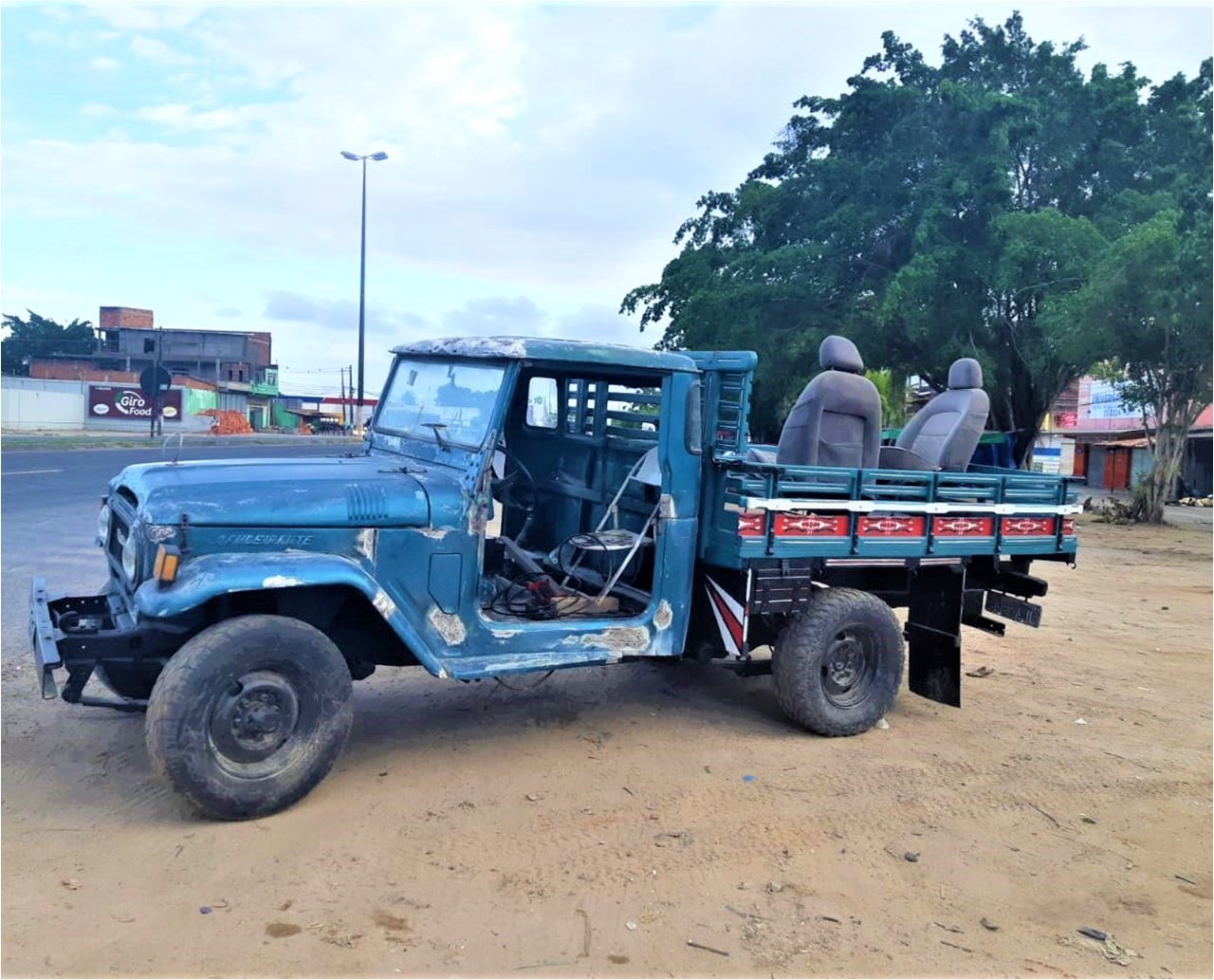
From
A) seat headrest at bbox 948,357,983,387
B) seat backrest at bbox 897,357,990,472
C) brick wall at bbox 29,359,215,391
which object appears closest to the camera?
seat backrest at bbox 897,357,990,472

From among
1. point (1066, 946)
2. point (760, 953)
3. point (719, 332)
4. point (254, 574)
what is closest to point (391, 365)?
point (254, 574)

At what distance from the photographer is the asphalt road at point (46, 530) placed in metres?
8.09

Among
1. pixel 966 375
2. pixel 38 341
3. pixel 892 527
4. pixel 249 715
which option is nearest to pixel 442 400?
pixel 249 715

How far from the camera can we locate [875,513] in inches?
223

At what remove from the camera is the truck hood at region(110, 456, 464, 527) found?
13.9 ft

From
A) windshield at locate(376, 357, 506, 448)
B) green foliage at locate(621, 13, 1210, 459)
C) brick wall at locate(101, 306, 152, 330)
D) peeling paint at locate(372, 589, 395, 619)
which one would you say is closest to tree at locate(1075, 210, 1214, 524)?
green foliage at locate(621, 13, 1210, 459)

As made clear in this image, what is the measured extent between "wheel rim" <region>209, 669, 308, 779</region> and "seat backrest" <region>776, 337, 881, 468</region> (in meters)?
3.26

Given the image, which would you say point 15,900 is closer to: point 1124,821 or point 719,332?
point 1124,821

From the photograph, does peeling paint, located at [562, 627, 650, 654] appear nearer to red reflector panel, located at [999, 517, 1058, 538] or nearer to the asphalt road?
the asphalt road

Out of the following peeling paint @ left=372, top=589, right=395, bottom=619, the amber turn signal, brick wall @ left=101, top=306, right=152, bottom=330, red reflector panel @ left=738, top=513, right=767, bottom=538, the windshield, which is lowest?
peeling paint @ left=372, top=589, right=395, bottom=619

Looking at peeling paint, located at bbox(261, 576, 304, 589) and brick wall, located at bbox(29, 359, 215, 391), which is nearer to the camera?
peeling paint, located at bbox(261, 576, 304, 589)

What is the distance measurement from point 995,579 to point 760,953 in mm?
3888

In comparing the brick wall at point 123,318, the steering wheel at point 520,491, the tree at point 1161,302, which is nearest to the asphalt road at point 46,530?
the steering wheel at point 520,491

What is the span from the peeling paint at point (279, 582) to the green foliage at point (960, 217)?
16.9 m
